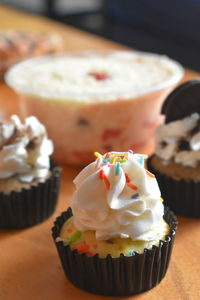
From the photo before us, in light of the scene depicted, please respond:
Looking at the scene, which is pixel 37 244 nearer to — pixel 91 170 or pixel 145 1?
pixel 91 170

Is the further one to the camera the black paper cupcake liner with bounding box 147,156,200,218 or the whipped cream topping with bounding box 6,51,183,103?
the whipped cream topping with bounding box 6,51,183,103

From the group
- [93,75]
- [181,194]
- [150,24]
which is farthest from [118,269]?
[150,24]

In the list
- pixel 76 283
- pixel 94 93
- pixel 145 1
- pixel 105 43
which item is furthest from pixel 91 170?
pixel 145 1

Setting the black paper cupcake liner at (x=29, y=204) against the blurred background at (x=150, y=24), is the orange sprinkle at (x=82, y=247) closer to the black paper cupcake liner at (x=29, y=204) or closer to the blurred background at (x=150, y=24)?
the black paper cupcake liner at (x=29, y=204)

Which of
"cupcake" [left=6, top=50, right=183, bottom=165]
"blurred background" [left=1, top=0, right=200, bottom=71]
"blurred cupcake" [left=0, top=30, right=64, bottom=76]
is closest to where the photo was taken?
"cupcake" [left=6, top=50, right=183, bottom=165]

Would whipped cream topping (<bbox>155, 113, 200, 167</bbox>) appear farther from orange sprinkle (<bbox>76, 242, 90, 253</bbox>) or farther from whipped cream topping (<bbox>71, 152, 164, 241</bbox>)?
orange sprinkle (<bbox>76, 242, 90, 253</bbox>)

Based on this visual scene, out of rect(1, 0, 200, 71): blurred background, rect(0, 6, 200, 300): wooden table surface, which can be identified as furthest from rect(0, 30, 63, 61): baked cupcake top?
rect(0, 6, 200, 300): wooden table surface
